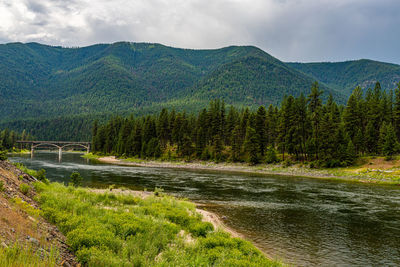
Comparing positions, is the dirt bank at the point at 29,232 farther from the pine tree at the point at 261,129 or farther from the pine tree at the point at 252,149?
the pine tree at the point at 261,129

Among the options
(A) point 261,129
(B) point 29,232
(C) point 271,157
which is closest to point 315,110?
(C) point 271,157

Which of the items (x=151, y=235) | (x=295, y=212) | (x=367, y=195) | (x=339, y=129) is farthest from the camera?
(x=339, y=129)

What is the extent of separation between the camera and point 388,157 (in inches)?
2504

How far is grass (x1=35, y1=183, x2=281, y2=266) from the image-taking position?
10180mm

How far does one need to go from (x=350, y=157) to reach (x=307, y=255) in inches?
2403

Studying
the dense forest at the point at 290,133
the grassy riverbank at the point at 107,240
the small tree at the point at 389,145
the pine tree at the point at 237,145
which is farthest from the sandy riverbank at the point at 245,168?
the grassy riverbank at the point at 107,240

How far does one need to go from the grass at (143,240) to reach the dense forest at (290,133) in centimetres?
6267

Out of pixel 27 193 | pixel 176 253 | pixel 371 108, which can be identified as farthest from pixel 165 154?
pixel 176 253

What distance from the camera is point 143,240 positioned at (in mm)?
12508

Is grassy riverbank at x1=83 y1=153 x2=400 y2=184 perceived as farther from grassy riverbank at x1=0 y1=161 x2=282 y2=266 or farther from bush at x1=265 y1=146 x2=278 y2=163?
grassy riverbank at x1=0 y1=161 x2=282 y2=266

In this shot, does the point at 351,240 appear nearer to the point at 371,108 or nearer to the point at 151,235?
the point at 151,235

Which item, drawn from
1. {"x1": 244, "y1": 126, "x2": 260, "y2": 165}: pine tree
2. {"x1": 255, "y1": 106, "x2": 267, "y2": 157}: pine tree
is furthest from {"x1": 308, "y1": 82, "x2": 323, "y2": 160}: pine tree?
{"x1": 244, "y1": 126, "x2": 260, "y2": 165}: pine tree

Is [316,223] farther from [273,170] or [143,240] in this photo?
[273,170]

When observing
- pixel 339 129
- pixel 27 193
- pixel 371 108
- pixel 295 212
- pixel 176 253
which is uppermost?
pixel 371 108
